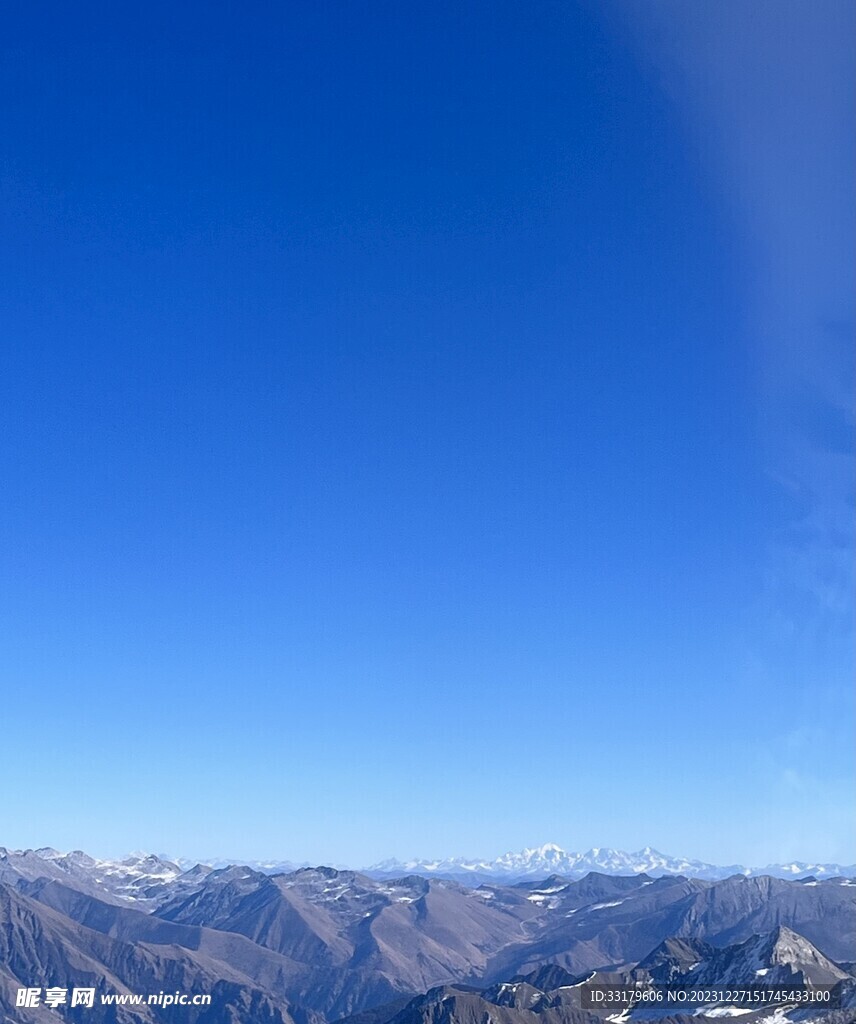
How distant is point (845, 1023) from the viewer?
19238cm
